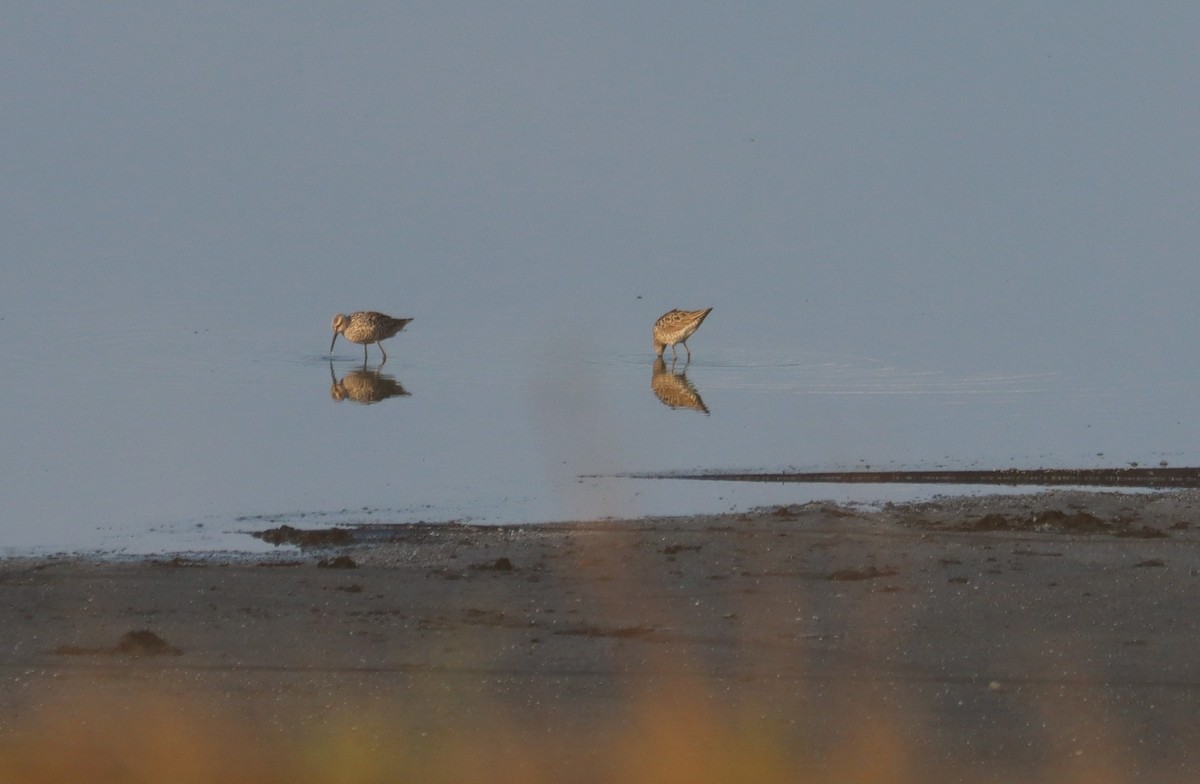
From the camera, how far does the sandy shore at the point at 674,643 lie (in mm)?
6555

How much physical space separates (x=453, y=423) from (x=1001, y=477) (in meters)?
5.26

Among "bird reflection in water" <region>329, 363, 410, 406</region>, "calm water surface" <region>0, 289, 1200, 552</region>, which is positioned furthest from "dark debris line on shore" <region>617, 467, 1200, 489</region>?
"bird reflection in water" <region>329, 363, 410, 406</region>

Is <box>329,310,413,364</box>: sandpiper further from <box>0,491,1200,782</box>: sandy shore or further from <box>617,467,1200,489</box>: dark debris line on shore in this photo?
<box>0,491,1200,782</box>: sandy shore

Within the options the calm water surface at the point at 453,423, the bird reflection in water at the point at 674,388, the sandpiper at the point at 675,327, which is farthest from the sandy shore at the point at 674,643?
the sandpiper at the point at 675,327

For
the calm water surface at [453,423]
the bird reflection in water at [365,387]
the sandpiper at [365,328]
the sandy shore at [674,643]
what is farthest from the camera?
the sandpiper at [365,328]

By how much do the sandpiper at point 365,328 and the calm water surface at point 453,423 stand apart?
0.85 ft

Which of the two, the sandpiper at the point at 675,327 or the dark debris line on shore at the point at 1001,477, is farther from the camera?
the sandpiper at the point at 675,327

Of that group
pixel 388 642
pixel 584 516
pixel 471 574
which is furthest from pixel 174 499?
pixel 388 642

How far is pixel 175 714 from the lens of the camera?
6707mm

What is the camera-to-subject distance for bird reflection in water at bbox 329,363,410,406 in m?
18.7

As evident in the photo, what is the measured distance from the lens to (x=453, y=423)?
16812 mm

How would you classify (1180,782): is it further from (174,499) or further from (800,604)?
(174,499)

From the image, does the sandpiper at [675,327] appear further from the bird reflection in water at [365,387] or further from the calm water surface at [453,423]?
the bird reflection in water at [365,387]

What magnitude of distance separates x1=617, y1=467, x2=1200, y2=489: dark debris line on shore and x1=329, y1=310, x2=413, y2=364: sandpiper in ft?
30.6
